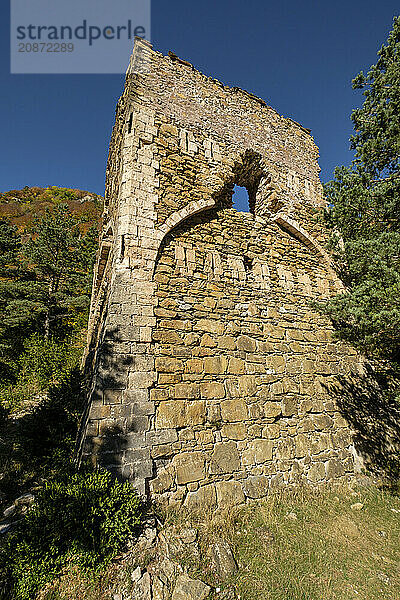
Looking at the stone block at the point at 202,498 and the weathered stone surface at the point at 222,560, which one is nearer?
the weathered stone surface at the point at 222,560

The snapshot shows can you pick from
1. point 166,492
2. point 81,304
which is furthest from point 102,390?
point 81,304

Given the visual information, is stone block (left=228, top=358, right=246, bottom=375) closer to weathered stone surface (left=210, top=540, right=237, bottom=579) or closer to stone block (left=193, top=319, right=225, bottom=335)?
stone block (left=193, top=319, right=225, bottom=335)

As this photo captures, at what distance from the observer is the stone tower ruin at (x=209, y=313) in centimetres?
412

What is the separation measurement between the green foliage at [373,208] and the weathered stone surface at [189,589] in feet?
15.4

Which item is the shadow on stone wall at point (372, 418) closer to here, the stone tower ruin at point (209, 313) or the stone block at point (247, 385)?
the stone tower ruin at point (209, 313)

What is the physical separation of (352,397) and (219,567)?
508cm

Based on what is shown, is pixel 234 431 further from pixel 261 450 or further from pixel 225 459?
pixel 261 450

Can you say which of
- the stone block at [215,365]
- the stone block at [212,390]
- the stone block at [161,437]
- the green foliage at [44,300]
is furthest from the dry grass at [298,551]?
the green foliage at [44,300]

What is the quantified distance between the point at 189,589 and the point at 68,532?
4.82 feet

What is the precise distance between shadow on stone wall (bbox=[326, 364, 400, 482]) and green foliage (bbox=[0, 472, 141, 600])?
17.5 feet

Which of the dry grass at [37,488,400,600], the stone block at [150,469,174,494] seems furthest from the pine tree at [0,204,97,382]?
the dry grass at [37,488,400,600]

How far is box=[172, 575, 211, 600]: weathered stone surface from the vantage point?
9.06 ft

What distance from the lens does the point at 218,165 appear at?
6.37 metres

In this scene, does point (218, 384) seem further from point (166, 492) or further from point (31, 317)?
point (31, 317)
